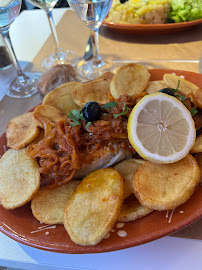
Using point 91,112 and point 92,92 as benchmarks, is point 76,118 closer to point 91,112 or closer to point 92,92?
point 91,112

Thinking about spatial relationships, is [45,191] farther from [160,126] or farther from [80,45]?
[80,45]

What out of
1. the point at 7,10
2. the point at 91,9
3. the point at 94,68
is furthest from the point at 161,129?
the point at 7,10

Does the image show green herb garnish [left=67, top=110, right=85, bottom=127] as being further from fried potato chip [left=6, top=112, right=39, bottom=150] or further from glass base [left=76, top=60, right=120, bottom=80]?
glass base [left=76, top=60, right=120, bottom=80]

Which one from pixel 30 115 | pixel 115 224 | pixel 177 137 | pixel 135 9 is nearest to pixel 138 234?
pixel 115 224

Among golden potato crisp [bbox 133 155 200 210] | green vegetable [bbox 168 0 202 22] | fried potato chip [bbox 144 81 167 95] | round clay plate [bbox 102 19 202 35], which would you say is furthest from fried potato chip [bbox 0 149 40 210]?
green vegetable [bbox 168 0 202 22]

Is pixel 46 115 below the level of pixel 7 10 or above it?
below

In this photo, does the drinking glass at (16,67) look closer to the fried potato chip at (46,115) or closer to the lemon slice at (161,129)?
the fried potato chip at (46,115)

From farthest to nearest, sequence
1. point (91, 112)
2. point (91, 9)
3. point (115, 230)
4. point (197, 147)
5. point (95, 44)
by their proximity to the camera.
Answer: point (95, 44)
point (91, 9)
point (91, 112)
point (197, 147)
point (115, 230)
